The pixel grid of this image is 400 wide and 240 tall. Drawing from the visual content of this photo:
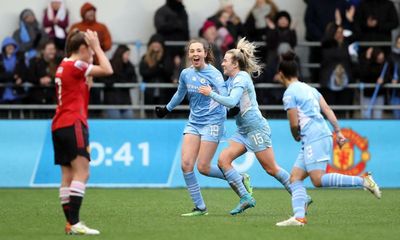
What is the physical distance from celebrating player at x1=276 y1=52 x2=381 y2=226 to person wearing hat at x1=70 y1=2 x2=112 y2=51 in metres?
10.6

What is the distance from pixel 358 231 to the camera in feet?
41.7

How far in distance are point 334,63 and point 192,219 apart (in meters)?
10.3

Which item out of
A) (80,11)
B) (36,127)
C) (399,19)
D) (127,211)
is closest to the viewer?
(127,211)

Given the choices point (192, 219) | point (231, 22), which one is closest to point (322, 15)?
point (231, 22)

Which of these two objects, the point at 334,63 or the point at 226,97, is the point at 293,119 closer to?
the point at 226,97

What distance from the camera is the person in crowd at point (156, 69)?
76.7ft

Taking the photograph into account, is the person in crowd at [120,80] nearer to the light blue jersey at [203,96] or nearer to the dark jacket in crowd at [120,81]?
the dark jacket in crowd at [120,81]

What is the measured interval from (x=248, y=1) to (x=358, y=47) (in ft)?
9.16

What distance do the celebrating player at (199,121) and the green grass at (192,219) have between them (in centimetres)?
55

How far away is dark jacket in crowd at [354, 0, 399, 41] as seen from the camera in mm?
24500

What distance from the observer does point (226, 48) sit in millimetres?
23781

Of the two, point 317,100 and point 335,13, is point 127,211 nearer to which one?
point 317,100

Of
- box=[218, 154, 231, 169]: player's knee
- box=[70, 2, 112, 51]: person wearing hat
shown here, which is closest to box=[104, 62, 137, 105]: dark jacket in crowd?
box=[70, 2, 112, 51]: person wearing hat

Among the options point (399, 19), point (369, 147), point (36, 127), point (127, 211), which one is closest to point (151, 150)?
point (36, 127)
